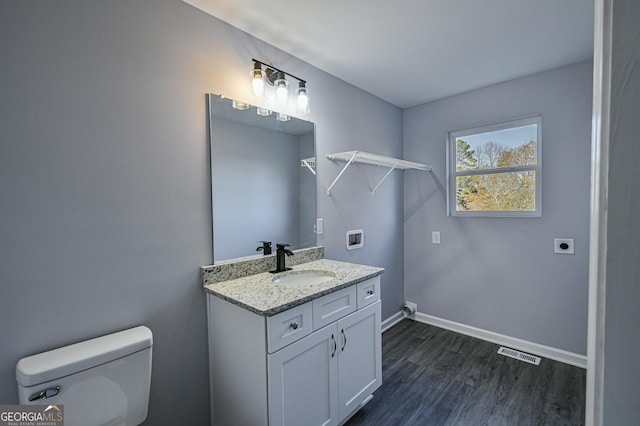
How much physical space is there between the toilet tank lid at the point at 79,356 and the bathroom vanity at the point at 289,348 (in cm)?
40

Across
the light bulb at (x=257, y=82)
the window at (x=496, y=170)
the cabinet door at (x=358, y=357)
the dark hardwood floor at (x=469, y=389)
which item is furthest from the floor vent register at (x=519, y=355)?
the light bulb at (x=257, y=82)

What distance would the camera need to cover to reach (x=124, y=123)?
1363 millimetres

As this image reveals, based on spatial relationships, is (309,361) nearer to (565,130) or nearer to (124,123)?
(124,123)

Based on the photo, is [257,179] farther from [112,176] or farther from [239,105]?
[112,176]

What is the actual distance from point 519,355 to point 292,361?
223 centimetres

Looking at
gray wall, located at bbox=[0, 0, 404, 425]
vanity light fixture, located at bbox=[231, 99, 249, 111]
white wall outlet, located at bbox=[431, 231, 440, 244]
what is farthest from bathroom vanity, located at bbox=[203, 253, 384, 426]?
white wall outlet, located at bbox=[431, 231, 440, 244]

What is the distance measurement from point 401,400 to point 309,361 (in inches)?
37.7

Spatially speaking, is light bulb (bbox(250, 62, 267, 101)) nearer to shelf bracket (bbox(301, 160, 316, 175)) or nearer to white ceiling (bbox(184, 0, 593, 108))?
white ceiling (bbox(184, 0, 593, 108))

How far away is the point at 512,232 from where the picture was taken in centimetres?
262

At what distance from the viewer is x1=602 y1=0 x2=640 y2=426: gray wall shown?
10.6 inches

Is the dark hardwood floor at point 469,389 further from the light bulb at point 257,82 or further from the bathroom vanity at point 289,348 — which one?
the light bulb at point 257,82

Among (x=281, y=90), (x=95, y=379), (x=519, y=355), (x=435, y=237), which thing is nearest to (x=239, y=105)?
(x=281, y=90)

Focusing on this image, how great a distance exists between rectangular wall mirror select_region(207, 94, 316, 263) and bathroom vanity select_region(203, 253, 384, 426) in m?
0.29

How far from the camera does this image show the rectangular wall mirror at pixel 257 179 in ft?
5.60
